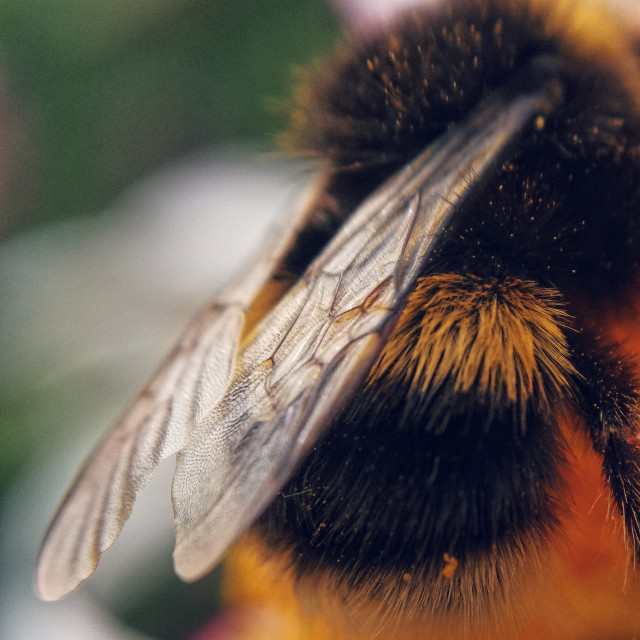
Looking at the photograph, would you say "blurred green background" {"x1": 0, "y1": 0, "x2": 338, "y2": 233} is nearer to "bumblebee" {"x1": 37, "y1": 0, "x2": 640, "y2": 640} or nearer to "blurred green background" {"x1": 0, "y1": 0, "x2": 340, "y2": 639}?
"blurred green background" {"x1": 0, "y1": 0, "x2": 340, "y2": 639}

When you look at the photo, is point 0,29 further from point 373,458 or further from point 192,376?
point 373,458

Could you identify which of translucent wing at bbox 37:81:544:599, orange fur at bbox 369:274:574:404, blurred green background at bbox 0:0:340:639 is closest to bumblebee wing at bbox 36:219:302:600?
translucent wing at bbox 37:81:544:599

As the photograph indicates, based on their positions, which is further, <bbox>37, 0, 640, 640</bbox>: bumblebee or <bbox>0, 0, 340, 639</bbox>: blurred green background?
<bbox>0, 0, 340, 639</bbox>: blurred green background

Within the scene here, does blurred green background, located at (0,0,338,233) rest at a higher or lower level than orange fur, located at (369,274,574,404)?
higher

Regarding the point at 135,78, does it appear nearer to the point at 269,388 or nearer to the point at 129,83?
the point at 129,83

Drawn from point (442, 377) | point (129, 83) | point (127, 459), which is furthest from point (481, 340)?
point (129, 83)

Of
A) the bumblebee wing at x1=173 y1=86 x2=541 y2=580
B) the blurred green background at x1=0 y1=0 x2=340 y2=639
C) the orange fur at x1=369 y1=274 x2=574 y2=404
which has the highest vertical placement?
the blurred green background at x1=0 y1=0 x2=340 y2=639

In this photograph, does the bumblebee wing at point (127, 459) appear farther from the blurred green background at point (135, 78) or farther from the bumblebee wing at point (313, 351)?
the blurred green background at point (135, 78)
